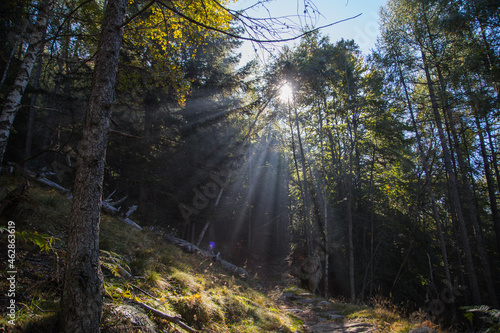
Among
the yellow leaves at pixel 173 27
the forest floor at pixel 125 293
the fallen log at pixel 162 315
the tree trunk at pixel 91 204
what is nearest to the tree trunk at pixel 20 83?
the forest floor at pixel 125 293

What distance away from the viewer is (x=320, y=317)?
7.23 meters

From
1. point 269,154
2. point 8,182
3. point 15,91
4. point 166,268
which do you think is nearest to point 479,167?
point 269,154

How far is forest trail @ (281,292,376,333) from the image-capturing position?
5.79 m

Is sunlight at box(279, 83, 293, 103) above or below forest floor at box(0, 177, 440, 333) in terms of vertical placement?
above

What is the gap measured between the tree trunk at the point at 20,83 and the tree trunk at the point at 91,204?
3025 millimetres

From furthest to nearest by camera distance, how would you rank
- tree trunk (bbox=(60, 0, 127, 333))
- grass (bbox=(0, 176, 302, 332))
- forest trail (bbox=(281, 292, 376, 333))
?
forest trail (bbox=(281, 292, 376, 333)), grass (bbox=(0, 176, 302, 332)), tree trunk (bbox=(60, 0, 127, 333))

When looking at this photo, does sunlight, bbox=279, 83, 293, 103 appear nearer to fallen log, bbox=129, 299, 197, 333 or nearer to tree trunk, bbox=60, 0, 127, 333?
tree trunk, bbox=60, 0, 127, 333

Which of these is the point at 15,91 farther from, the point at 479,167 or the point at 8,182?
the point at 479,167

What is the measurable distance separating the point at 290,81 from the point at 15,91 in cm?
1261

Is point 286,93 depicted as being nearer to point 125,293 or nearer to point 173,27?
point 173,27

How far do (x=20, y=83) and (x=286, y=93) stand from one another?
12630 millimetres

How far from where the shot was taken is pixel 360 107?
49.4 ft

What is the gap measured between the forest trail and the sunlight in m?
11.0

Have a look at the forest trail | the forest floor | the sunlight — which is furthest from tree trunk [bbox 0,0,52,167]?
the sunlight
